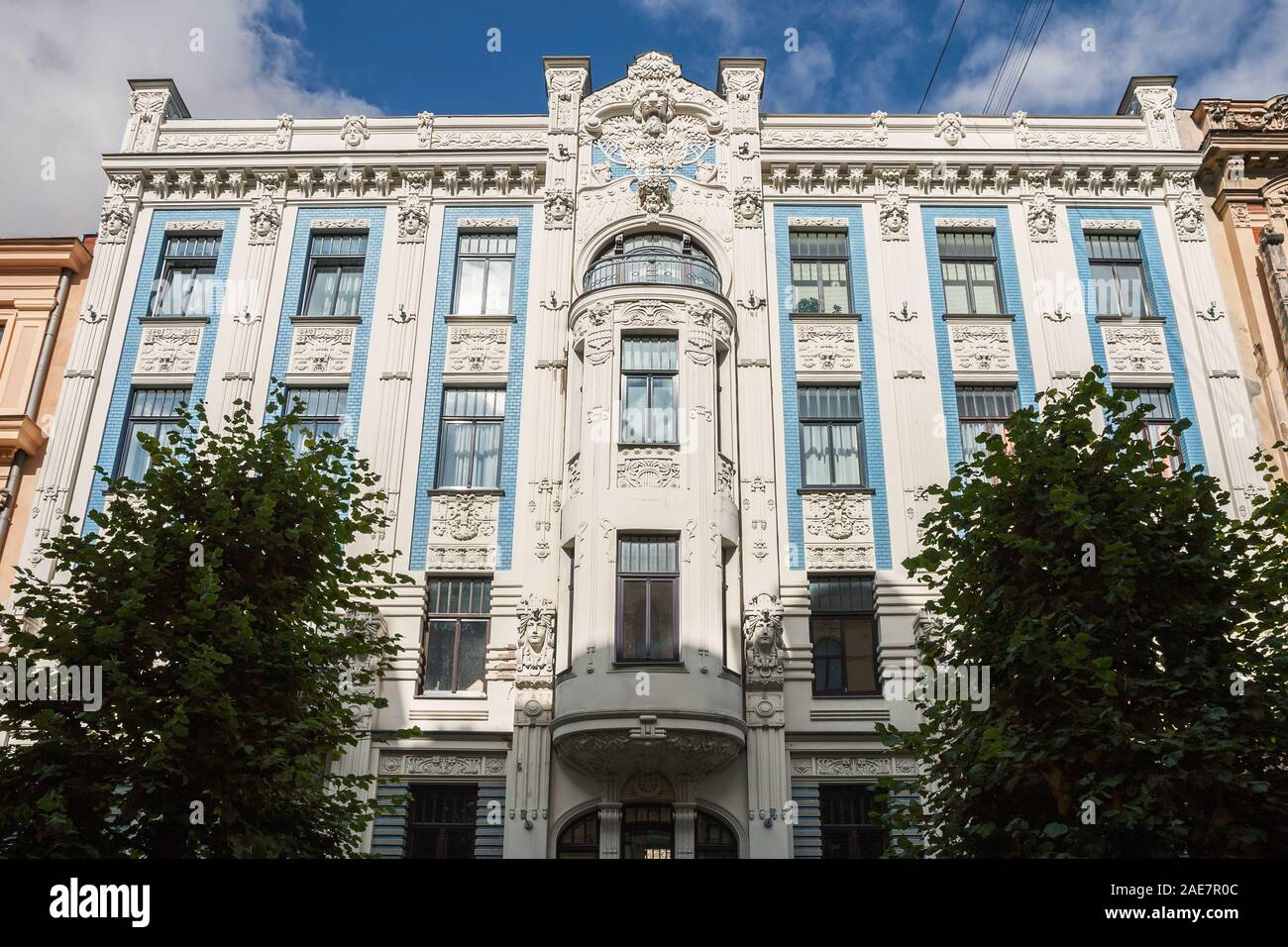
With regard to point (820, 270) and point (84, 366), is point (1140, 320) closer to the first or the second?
point (820, 270)

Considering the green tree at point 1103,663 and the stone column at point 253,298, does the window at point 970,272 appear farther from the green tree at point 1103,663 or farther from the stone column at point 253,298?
the stone column at point 253,298

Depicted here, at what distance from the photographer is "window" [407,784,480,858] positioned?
Result: 19125mm

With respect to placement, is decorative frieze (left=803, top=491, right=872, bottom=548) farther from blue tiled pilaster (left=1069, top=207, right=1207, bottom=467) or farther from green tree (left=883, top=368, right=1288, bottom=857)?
green tree (left=883, top=368, right=1288, bottom=857)

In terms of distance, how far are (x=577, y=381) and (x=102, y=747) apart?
12.3 m

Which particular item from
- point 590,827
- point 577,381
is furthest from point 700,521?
point 590,827

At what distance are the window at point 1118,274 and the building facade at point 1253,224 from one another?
1.90m

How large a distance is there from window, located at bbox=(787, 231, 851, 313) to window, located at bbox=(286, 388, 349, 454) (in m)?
10.4

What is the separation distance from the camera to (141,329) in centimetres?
2423

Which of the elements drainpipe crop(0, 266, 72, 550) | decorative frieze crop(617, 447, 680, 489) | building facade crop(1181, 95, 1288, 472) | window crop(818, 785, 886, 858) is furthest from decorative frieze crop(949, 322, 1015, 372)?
drainpipe crop(0, 266, 72, 550)

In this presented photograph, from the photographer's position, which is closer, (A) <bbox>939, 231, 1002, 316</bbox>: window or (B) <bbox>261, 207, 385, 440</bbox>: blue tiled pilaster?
(B) <bbox>261, 207, 385, 440</bbox>: blue tiled pilaster

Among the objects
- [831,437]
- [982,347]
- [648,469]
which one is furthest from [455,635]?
[982,347]

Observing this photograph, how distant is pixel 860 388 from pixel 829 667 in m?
6.36

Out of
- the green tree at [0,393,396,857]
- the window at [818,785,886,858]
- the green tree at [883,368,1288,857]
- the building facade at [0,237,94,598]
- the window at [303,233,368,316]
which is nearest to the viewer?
the green tree at [883,368,1288,857]

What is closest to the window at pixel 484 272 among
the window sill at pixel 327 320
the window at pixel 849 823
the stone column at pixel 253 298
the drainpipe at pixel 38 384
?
the window sill at pixel 327 320
